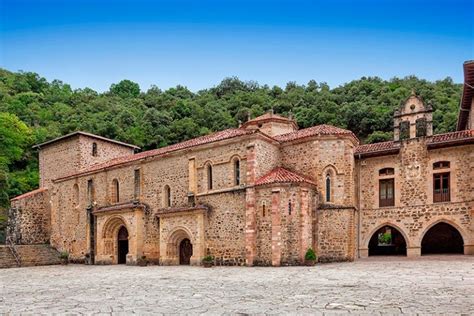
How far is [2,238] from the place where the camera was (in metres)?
39.3

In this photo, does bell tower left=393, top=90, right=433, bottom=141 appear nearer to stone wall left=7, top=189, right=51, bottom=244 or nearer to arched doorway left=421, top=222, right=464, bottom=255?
arched doorway left=421, top=222, right=464, bottom=255

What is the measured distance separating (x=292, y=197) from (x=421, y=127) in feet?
29.7

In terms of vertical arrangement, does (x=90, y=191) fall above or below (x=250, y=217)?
above

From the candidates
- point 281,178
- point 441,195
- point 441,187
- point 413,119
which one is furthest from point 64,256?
point 441,187

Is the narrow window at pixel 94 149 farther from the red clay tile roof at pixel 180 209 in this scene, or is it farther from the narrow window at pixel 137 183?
the red clay tile roof at pixel 180 209

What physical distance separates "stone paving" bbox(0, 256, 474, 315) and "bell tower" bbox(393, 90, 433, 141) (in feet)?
30.0

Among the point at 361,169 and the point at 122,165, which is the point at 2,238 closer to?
the point at 122,165

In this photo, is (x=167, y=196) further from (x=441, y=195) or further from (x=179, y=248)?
(x=441, y=195)

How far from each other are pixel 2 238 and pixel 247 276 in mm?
31592

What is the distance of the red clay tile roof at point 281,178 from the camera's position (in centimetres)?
2150

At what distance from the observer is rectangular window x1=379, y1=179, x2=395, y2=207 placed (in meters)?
25.0

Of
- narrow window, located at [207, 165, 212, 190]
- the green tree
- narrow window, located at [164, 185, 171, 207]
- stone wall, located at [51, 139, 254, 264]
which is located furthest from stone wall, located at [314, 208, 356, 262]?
the green tree

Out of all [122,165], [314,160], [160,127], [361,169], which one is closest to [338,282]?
[314,160]

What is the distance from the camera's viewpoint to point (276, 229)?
831 inches
